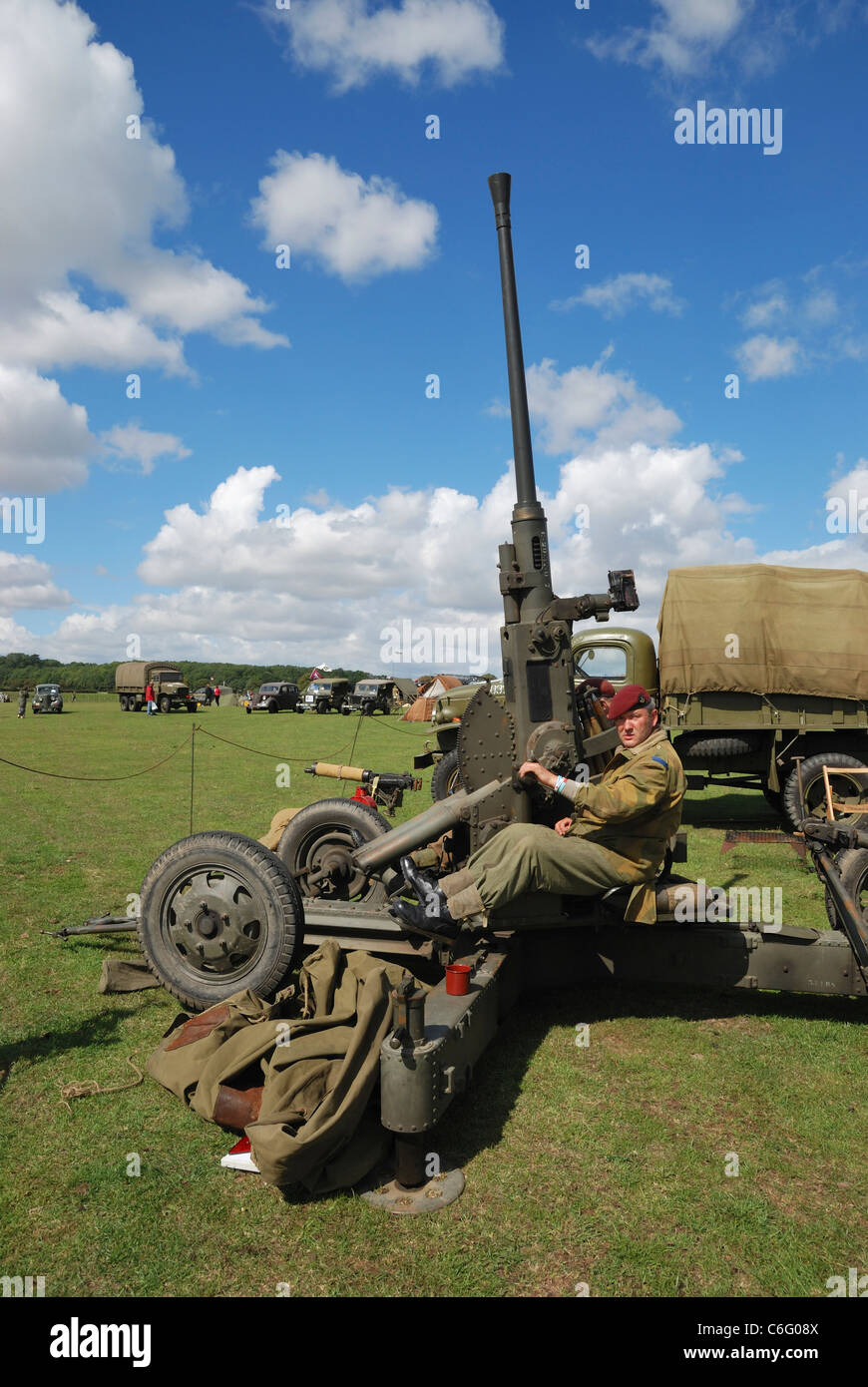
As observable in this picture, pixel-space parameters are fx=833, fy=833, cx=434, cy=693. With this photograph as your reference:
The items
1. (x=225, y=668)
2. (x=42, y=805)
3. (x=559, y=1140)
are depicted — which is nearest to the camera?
(x=559, y=1140)

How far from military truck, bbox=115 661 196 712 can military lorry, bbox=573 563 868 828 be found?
36882 millimetres

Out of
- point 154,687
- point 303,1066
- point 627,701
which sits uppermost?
point 154,687

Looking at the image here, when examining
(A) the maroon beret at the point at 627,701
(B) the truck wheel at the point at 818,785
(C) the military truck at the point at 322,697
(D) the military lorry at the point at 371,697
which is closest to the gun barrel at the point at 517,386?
(A) the maroon beret at the point at 627,701

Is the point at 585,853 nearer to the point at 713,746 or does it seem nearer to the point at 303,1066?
the point at 303,1066

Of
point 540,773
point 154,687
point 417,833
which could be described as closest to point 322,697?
point 154,687

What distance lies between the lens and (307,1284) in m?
2.62

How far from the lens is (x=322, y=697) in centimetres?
4462

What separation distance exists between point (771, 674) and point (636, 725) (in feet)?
20.0

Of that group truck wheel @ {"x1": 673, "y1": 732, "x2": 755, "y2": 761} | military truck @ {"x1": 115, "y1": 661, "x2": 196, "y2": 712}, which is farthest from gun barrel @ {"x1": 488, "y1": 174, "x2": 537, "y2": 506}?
military truck @ {"x1": 115, "y1": 661, "x2": 196, "y2": 712}

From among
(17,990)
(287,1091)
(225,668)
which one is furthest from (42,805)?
(225,668)

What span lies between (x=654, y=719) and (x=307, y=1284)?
3022 millimetres

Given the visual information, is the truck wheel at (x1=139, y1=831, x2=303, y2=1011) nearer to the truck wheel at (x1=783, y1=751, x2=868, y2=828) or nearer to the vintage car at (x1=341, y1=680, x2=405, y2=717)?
the truck wheel at (x1=783, y1=751, x2=868, y2=828)

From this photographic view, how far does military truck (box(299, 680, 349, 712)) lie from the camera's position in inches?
1756
